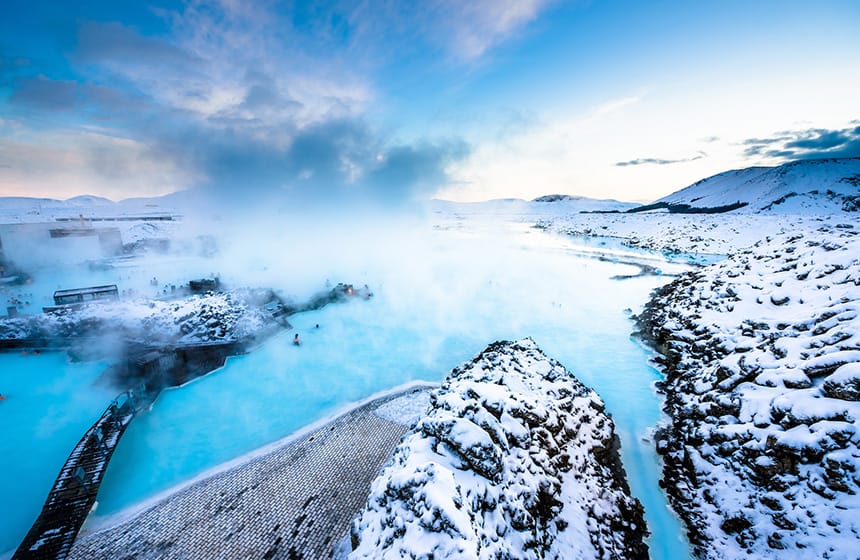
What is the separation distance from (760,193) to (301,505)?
138134 millimetres

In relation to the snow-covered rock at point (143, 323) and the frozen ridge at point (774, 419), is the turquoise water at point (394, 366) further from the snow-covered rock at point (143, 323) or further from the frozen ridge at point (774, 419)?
the snow-covered rock at point (143, 323)

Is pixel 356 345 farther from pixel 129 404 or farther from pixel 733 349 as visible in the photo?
pixel 733 349

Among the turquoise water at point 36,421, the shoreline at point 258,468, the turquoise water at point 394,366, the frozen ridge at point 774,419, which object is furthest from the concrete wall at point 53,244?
the frozen ridge at point 774,419

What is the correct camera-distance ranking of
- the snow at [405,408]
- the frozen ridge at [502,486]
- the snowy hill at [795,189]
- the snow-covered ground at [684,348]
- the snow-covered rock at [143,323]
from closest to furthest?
the frozen ridge at [502,486], the snow-covered ground at [684,348], the snow at [405,408], the snow-covered rock at [143,323], the snowy hill at [795,189]

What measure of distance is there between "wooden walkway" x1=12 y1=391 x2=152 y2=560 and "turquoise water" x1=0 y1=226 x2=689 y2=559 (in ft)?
3.50

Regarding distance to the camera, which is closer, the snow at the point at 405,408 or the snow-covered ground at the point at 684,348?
the snow-covered ground at the point at 684,348

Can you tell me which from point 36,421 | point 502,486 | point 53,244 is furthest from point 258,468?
point 53,244

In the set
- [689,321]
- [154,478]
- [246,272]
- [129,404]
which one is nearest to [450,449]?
[154,478]

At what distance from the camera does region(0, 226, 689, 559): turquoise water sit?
1271 cm

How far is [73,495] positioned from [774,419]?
22.2 meters

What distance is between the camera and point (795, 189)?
287 feet

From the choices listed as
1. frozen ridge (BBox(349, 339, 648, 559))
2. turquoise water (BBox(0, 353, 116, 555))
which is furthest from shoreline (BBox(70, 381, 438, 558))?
frozen ridge (BBox(349, 339, 648, 559))

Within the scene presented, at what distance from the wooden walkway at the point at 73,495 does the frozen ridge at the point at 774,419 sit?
1811 cm

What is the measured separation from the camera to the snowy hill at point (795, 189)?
228 feet
